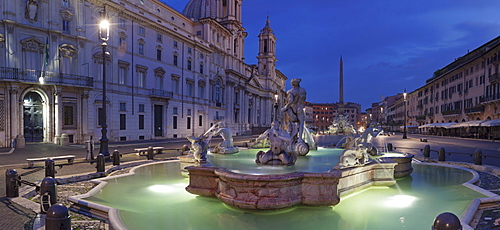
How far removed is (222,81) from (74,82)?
27.2m

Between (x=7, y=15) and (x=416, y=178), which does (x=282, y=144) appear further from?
(x=7, y=15)

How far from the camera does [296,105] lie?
1172 cm

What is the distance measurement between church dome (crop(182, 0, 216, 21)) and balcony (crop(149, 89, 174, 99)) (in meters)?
22.3

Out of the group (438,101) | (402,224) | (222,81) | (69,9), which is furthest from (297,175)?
(438,101)

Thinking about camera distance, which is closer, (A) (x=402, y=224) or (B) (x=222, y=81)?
(A) (x=402, y=224)

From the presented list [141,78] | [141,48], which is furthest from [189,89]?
[141,48]


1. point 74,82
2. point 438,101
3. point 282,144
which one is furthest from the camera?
point 438,101

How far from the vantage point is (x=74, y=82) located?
2378 cm

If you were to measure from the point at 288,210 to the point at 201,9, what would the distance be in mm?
52156

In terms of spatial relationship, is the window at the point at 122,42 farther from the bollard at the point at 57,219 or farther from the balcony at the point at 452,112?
the balcony at the point at 452,112

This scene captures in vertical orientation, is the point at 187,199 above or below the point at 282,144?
below

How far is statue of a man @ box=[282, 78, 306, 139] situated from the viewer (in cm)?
1151

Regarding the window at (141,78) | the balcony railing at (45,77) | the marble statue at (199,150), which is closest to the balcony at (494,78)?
the marble statue at (199,150)

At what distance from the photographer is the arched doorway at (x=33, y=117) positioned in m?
22.3
